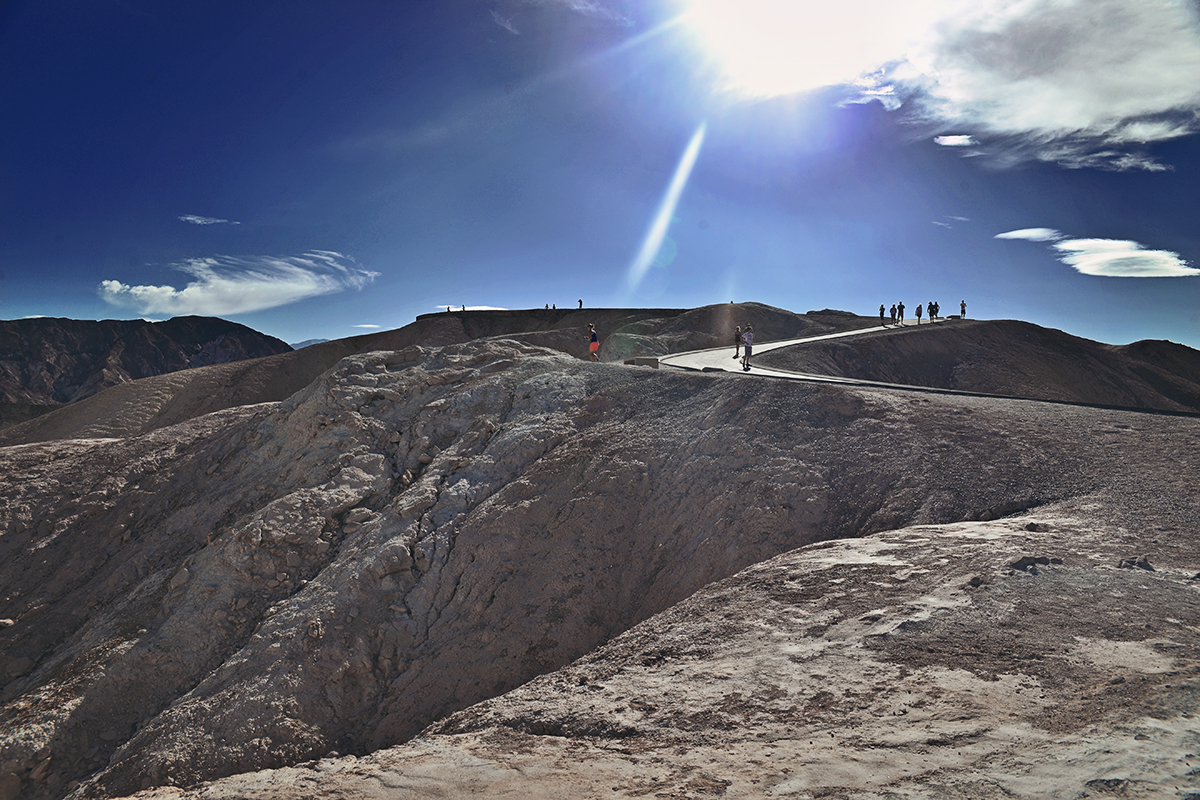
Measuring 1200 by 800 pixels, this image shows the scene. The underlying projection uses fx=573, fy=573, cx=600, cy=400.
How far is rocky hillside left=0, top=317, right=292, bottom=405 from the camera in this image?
268 ft

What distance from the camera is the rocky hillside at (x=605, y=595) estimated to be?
13.4 feet

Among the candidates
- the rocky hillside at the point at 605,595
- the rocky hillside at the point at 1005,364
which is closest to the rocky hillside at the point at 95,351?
the rocky hillside at the point at 605,595

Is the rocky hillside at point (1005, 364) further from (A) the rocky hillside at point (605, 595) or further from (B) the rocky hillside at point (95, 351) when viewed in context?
(B) the rocky hillside at point (95, 351)

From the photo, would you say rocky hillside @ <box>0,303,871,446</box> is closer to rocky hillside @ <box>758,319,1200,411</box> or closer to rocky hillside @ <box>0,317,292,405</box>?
rocky hillside @ <box>758,319,1200,411</box>

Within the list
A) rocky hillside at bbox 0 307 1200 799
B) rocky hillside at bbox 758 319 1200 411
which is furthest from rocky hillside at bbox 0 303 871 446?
rocky hillside at bbox 0 307 1200 799

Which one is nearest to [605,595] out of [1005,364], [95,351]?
[1005,364]

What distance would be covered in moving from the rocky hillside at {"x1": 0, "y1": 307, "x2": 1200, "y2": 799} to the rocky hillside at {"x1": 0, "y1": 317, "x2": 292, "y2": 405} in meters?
81.0

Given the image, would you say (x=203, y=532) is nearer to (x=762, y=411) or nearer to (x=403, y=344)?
(x=762, y=411)

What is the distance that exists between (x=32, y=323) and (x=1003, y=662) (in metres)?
121

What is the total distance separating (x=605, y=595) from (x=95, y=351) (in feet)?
367

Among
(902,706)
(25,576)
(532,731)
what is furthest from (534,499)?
(25,576)

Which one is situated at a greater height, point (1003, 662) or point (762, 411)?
point (762, 411)

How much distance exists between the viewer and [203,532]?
13.7 metres

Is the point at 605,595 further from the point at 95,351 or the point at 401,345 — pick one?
the point at 95,351
